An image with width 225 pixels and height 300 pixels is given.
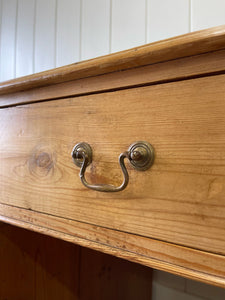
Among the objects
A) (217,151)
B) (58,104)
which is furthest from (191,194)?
(58,104)

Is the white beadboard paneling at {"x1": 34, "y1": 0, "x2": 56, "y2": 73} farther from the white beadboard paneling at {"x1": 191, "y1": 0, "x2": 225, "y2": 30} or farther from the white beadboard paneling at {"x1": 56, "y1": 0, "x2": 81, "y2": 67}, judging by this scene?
the white beadboard paneling at {"x1": 191, "y1": 0, "x2": 225, "y2": 30}

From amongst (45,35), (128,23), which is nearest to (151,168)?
(128,23)

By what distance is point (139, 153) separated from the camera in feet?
1.10

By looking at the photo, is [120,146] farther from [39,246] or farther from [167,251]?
[39,246]

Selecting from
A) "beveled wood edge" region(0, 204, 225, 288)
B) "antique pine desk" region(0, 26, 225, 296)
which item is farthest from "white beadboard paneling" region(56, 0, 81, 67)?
"beveled wood edge" region(0, 204, 225, 288)

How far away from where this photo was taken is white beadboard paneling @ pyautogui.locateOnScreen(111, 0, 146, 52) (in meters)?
0.88

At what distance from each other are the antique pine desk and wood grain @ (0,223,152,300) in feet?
0.59

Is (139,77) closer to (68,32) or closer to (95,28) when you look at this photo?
(95,28)

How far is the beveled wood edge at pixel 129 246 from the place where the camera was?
0.99 feet

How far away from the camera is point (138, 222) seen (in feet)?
1.15

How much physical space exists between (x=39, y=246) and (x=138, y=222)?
413mm

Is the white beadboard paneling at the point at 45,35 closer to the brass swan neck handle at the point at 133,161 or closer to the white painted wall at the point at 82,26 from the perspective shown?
the white painted wall at the point at 82,26

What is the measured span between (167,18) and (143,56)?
585 mm

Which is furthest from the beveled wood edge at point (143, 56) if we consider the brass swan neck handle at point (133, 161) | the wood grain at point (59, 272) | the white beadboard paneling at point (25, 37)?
the white beadboard paneling at point (25, 37)
